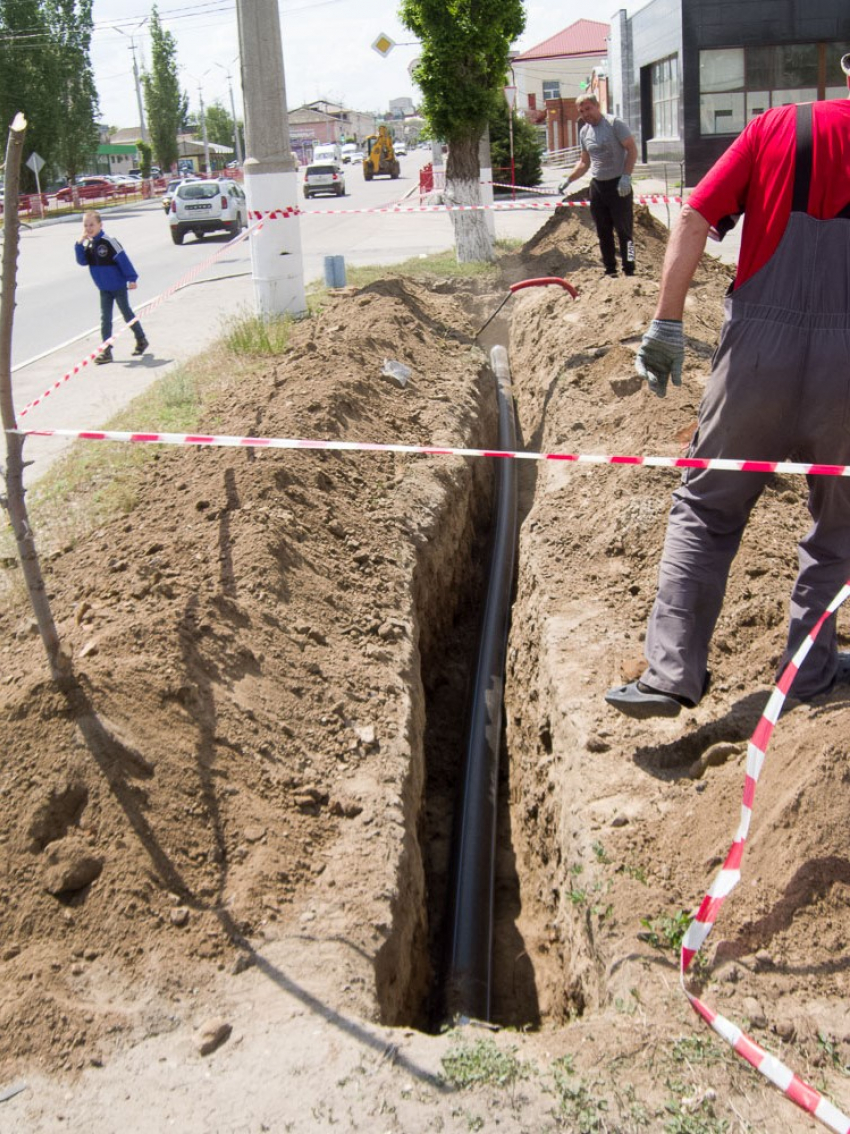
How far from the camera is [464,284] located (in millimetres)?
14383

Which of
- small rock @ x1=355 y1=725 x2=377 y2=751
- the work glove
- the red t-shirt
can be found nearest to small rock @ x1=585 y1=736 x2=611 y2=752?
small rock @ x1=355 y1=725 x2=377 y2=751

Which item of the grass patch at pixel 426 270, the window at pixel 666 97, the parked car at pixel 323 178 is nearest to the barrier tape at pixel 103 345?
the grass patch at pixel 426 270

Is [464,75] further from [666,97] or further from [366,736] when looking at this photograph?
[666,97]

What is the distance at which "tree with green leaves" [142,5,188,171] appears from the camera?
215 ft

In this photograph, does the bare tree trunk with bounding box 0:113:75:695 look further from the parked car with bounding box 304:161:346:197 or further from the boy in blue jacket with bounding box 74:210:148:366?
the parked car with bounding box 304:161:346:197

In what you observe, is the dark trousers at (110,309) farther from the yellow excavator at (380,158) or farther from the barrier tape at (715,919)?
the yellow excavator at (380,158)

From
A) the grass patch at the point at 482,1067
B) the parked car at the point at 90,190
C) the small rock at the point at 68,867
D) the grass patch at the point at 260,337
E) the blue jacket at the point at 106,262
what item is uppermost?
the parked car at the point at 90,190

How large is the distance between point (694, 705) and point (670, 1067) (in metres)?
1.52

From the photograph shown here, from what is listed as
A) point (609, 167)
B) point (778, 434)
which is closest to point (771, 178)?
point (778, 434)

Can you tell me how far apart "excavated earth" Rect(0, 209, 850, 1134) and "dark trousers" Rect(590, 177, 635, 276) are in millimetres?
4318

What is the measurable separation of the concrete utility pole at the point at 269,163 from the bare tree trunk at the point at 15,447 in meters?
7.58

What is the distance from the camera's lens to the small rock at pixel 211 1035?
2.97m

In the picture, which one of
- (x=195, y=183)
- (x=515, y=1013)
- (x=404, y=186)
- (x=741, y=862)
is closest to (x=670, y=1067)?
(x=741, y=862)

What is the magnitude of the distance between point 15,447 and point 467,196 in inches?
511
